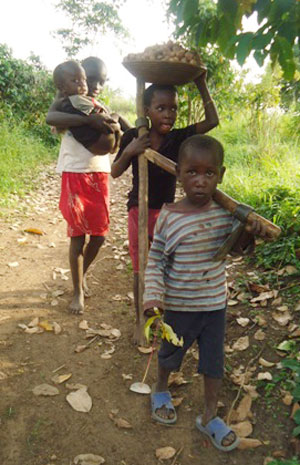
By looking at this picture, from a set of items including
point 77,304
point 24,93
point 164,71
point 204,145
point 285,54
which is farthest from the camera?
point 24,93

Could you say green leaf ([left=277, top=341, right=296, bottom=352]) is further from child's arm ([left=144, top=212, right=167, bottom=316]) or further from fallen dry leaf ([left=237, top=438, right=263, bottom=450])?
child's arm ([left=144, top=212, right=167, bottom=316])

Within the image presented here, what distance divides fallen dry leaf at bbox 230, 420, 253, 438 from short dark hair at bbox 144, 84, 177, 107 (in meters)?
1.97

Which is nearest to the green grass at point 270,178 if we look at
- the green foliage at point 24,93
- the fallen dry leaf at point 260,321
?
the fallen dry leaf at point 260,321

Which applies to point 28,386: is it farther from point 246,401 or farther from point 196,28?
point 196,28

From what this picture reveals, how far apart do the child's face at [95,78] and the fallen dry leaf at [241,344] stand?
2182mm

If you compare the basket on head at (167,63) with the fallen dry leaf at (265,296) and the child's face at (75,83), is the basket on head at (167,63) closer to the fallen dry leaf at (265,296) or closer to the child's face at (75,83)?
the child's face at (75,83)

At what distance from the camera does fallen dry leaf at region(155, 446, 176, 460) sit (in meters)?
2.07

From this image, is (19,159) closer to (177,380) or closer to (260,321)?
(260,321)

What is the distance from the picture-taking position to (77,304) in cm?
342

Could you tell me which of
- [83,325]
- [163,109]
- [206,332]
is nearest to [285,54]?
[163,109]

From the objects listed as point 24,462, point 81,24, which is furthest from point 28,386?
point 81,24

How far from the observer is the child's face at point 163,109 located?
2.47 m

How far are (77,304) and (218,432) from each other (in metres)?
1.68

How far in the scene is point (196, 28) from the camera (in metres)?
2.28
